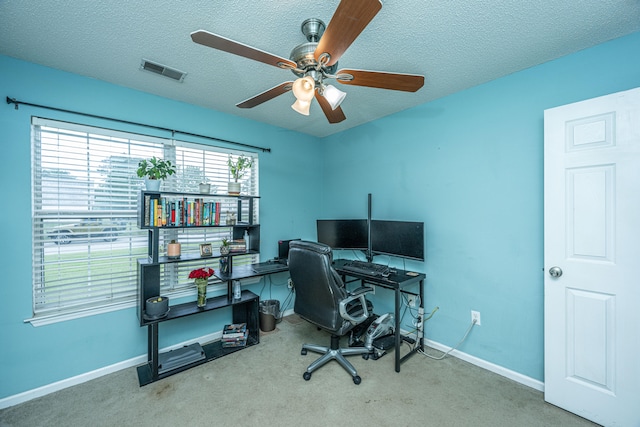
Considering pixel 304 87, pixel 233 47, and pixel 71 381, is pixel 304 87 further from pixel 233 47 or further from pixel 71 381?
pixel 71 381

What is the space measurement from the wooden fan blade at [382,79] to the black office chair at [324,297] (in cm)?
118

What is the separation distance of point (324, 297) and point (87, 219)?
2139mm

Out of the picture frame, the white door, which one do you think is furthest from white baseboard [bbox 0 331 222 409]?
the white door

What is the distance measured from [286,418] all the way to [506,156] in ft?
8.74

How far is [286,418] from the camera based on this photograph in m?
1.77

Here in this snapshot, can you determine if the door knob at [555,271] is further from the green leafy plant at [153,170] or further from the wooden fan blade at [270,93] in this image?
the green leafy plant at [153,170]

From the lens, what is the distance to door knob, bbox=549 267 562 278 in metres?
1.86

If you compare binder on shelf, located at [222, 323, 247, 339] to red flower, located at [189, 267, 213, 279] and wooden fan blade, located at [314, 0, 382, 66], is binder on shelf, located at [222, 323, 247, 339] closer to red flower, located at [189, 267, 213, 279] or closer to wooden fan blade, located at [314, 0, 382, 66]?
red flower, located at [189, 267, 213, 279]

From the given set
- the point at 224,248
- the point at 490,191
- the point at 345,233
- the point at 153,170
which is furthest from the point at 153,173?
the point at 490,191

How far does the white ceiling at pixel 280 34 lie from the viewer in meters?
1.48

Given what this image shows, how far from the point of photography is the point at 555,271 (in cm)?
188

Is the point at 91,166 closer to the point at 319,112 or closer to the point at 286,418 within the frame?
the point at 319,112

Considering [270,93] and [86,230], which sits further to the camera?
[86,230]

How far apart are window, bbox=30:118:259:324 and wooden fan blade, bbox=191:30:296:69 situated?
1778 millimetres
